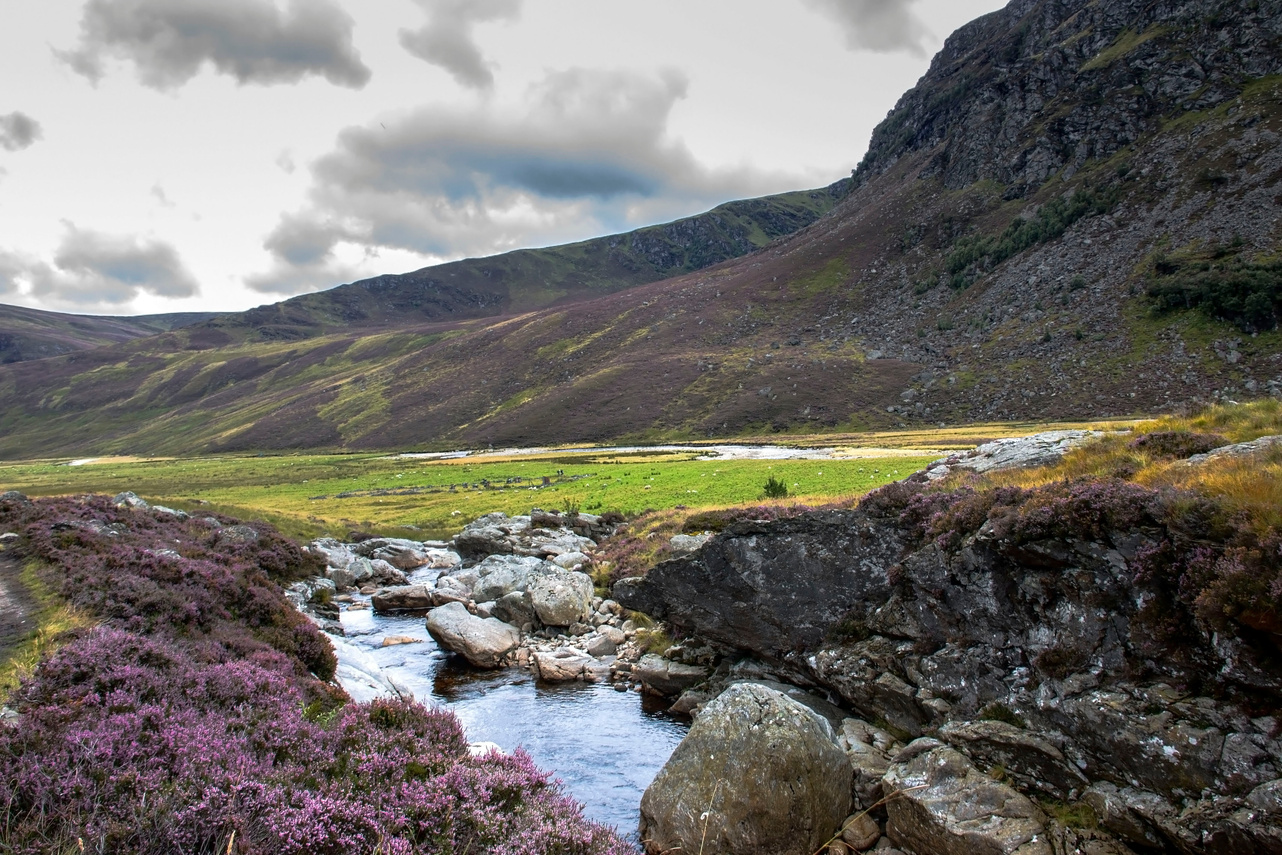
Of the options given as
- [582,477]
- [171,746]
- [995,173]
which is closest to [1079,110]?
[995,173]

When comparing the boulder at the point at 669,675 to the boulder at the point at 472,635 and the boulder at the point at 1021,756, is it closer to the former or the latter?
the boulder at the point at 472,635

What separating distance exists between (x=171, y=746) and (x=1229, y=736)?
44.5ft

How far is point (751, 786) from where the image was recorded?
10281 mm

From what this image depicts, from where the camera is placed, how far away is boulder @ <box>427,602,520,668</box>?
20.7 metres

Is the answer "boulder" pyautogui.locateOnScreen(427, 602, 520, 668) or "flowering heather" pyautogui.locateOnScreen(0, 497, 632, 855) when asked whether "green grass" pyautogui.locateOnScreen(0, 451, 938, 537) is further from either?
"flowering heather" pyautogui.locateOnScreen(0, 497, 632, 855)

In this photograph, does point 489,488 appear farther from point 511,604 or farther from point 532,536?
point 511,604

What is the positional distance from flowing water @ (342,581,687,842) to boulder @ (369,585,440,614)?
5.55 metres

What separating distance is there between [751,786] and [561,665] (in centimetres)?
1031

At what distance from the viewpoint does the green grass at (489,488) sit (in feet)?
144

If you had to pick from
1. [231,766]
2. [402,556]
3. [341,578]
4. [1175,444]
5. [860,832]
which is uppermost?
[1175,444]

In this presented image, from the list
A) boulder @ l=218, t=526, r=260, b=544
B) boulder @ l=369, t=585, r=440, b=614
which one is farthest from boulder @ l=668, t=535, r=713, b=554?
boulder @ l=218, t=526, r=260, b=544

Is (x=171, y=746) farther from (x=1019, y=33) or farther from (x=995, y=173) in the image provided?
(x=1019, y=33)

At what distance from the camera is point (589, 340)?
611ft

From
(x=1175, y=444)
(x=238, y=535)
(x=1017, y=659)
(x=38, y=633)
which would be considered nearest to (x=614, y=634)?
(x=1017, y=659)
